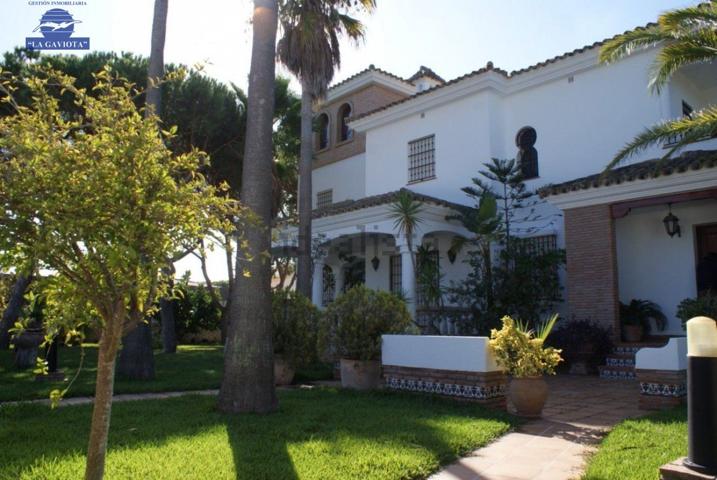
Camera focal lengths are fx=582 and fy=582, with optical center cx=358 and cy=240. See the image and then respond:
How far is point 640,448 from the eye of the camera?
5.52 m

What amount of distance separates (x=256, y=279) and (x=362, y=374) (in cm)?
296

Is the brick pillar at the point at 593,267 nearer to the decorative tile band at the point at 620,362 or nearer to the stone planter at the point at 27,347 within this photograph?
the decorative tile band at the point at 620,362

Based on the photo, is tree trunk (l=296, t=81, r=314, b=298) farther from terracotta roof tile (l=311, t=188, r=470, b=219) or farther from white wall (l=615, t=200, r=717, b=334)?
white wall (l=615, t=200, r=717, b=334)

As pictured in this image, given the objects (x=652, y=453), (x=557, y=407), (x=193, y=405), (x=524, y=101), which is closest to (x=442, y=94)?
(x=524, y=101)

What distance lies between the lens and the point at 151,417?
6988 millimetres

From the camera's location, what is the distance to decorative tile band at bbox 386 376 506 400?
794cm

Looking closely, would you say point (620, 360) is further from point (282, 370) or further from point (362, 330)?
point (282, 370)

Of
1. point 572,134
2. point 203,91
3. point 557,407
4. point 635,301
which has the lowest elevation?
point 557,407

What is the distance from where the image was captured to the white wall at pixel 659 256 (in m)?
12.8

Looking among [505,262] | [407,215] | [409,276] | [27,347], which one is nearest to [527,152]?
[505,262]

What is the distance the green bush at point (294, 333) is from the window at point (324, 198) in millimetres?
11445

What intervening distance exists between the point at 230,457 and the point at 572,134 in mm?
12680

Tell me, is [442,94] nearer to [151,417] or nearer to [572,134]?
[572,134]

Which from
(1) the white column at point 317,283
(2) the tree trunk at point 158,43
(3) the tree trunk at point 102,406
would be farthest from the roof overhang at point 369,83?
(3) the tree trunk at point 102,406
